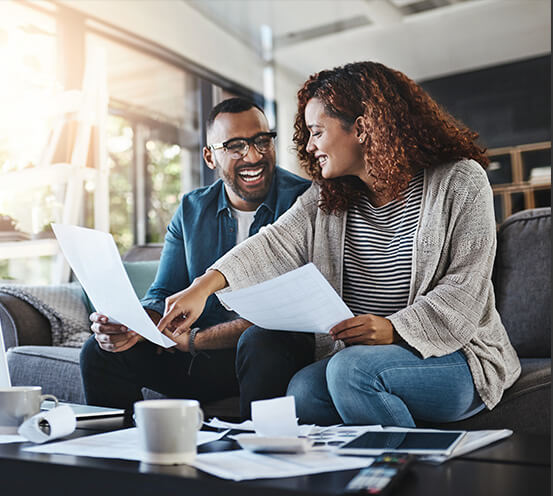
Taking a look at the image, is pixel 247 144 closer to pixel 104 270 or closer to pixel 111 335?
pixel 111 335

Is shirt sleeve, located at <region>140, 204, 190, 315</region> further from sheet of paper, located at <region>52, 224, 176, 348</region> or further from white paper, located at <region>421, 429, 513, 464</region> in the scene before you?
white paper, located at <region>421, 429, 513, 464</region>

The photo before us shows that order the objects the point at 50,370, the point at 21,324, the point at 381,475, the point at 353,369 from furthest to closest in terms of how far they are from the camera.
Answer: the point at 21,324 → the point at 50,370 → the point at 353,369 → the point at 381,475

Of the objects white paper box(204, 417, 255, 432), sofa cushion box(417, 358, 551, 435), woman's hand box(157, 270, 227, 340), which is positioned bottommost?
sofa cushion box(417, 358, 551, 435)

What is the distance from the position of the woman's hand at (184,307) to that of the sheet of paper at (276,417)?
42 cm

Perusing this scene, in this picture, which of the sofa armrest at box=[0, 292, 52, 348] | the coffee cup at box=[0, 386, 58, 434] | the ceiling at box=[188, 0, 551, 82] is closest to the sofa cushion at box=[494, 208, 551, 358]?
the coffee cup at box=[0, 386, 58, 434]

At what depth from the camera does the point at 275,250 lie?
59.1 inches

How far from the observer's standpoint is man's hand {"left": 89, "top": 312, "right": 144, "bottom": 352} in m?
1.37

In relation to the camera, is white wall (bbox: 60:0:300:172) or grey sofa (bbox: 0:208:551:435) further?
white wall (bbox: 60:0:300:172)

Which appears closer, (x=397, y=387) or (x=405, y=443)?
A: (x=405, y=443)

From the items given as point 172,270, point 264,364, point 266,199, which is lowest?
point 264,364

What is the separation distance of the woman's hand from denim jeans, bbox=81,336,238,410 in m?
0.22

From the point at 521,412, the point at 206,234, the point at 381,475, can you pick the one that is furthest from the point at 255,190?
the point at 381,475

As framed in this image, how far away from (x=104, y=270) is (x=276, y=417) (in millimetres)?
437

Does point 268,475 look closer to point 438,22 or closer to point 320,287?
point 320,287
